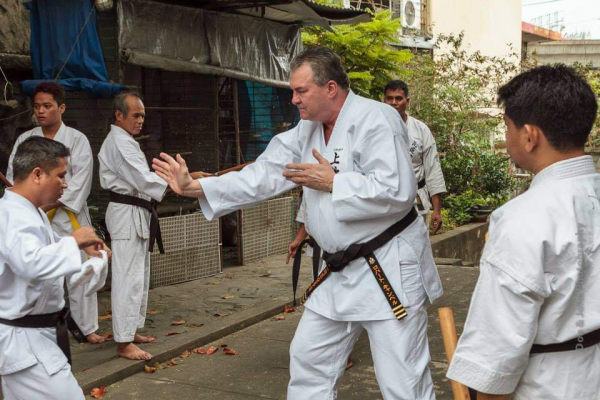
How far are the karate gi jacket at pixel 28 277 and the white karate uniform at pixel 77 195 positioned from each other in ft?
8.44

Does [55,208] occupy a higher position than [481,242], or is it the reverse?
[55,208]

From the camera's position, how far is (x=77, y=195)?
6070 mm

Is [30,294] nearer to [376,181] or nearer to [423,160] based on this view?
[376,181]

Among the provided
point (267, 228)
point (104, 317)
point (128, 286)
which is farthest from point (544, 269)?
point (267, 228)

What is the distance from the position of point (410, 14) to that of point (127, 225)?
11779 millimetres

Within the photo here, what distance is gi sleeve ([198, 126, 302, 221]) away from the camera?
3.97 m

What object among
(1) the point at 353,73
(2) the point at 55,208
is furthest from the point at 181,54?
(1) the point at 353,73

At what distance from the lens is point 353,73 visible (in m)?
10.9

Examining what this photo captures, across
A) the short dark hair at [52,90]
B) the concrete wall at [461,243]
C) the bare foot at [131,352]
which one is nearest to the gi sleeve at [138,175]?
the short dark hair at [52,90]

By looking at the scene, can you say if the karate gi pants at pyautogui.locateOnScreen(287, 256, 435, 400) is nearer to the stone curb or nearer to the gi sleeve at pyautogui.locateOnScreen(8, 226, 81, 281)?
the gi sleeve at pyautogui.locateOnScreen(8, 226, 81, 281)

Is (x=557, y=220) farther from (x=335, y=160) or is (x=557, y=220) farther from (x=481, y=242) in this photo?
(x=481, y=242)

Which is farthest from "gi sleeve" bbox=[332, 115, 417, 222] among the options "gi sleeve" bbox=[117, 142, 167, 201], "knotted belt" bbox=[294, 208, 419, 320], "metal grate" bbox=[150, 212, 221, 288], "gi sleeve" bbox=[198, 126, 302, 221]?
"metal grate" bbox=[150, 212, 221, 288]

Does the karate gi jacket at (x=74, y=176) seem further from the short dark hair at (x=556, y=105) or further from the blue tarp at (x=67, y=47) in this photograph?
the short dark hair at (x=556, y=105)

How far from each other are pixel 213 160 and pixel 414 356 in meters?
6.09
